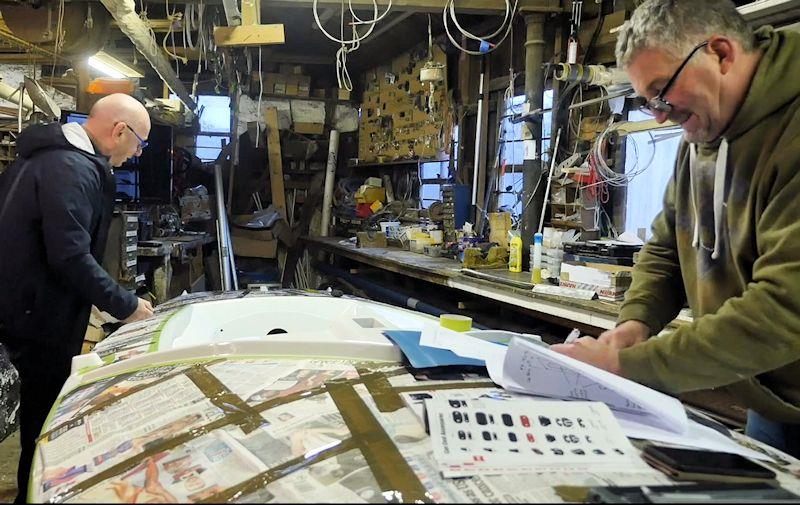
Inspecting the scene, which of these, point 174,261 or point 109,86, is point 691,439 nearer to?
point 109,86

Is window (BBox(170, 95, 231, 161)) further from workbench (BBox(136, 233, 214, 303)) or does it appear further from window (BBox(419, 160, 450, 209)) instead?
window (BBox(419, 160, 450, 209))

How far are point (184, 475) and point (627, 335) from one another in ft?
3.51

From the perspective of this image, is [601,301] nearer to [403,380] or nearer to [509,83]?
[403,380]

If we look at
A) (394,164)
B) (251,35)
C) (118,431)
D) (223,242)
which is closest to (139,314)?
(118,431)

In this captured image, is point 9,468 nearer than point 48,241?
No

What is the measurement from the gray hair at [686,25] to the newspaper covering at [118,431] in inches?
46.0

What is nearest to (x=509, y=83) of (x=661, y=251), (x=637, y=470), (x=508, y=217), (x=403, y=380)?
(x=508, y=217)

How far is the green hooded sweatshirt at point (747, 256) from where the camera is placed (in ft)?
3.42

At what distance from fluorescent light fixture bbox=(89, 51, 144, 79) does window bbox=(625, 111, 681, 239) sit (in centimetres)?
364

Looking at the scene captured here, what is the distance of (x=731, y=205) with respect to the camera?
1245mm

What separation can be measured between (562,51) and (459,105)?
4.90 ft

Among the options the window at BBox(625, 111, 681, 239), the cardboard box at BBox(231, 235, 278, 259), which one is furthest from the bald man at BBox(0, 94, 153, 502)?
the cardboard box at BBox(231, 235, 278, 259)

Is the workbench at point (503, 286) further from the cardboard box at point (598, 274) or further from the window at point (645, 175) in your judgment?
the window at point (645, 175)

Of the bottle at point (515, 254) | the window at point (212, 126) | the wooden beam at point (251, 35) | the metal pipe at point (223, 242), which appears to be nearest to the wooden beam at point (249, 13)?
the wooden beam at point (251, 35)
